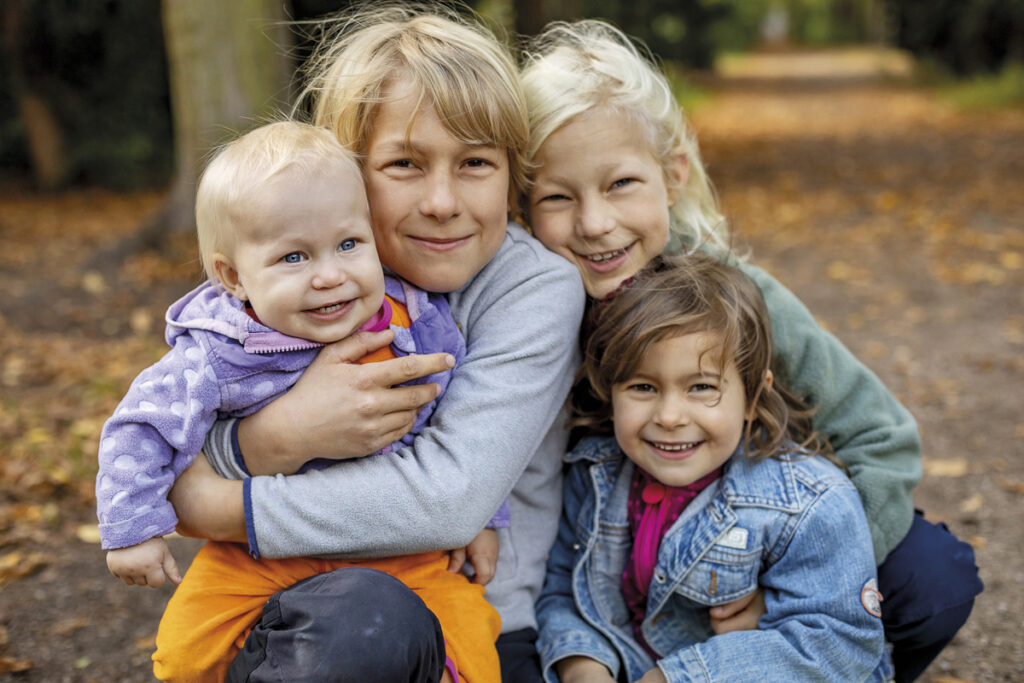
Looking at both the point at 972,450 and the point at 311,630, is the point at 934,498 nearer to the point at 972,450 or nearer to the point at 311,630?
the point at 972,450

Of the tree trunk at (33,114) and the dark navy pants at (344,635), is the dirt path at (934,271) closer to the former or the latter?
the dark navy pants at (344,635)

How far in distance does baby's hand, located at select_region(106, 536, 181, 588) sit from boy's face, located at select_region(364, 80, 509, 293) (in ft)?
2.54

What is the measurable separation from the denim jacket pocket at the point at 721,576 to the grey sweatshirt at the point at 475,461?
15.8 inches

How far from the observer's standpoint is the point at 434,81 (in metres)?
1.90

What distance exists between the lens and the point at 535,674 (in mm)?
2070

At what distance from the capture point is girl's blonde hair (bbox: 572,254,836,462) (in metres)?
2.03

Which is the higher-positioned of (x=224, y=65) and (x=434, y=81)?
(x=434, y=81)

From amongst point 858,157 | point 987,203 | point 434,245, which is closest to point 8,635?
point 434,245

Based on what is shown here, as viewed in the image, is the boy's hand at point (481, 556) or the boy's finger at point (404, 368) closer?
the boy's finger at point (404, 368)

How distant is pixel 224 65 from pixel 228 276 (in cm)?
471

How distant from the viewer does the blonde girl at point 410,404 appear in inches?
66.0

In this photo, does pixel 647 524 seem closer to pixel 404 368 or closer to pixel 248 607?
pixel 404 368

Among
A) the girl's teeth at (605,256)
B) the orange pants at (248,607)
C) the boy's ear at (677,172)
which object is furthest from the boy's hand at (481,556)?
the boy's ear at (677,172)

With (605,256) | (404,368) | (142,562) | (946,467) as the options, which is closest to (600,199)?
(605,256)
